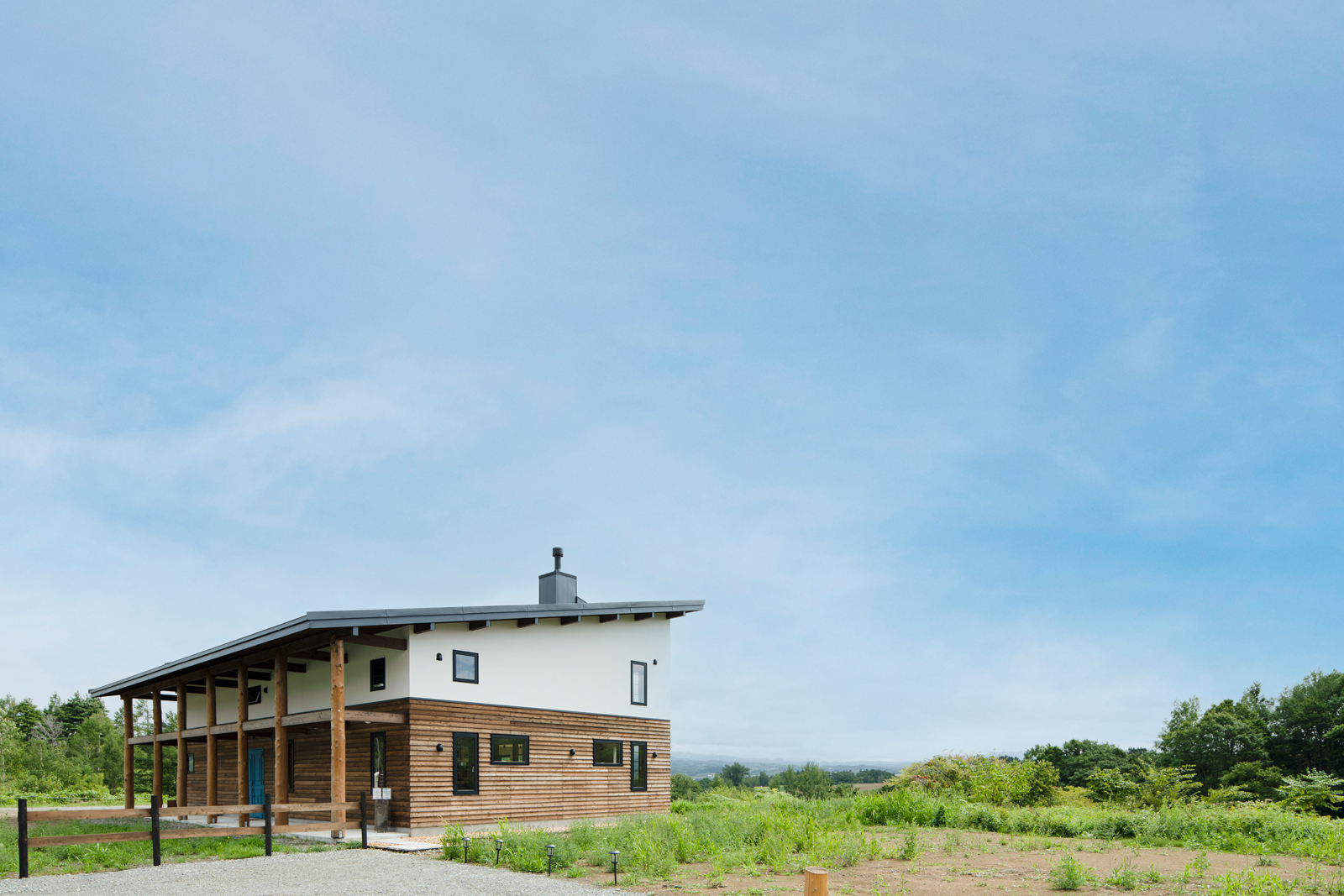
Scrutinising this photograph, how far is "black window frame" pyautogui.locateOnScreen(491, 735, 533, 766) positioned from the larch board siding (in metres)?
0.06

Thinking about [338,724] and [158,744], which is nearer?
[338,724]

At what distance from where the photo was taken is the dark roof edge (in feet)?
49.2

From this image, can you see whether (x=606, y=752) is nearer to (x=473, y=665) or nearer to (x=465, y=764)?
(x=465, y=764)

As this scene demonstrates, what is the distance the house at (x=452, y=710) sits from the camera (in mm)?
16172

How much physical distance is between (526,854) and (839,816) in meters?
7.30

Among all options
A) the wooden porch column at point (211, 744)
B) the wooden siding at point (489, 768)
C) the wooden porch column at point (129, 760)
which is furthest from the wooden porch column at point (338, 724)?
the wooden porch column at point (129, 760)

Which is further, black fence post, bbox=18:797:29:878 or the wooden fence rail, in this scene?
the wooden fence rail

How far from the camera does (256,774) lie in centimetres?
2091

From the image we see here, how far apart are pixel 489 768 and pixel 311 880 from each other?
6.60 m

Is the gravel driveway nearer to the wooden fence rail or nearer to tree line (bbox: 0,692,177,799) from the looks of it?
the wooden fence rail

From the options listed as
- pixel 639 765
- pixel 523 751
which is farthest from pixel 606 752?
pixel 523 751

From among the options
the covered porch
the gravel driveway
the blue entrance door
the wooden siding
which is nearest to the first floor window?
the wooden siding

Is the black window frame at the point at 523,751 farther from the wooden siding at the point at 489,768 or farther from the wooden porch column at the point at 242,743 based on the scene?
the wooden porch column at the point at 242,743

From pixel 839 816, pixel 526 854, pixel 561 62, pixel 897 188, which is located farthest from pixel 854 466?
pixel 526 854
